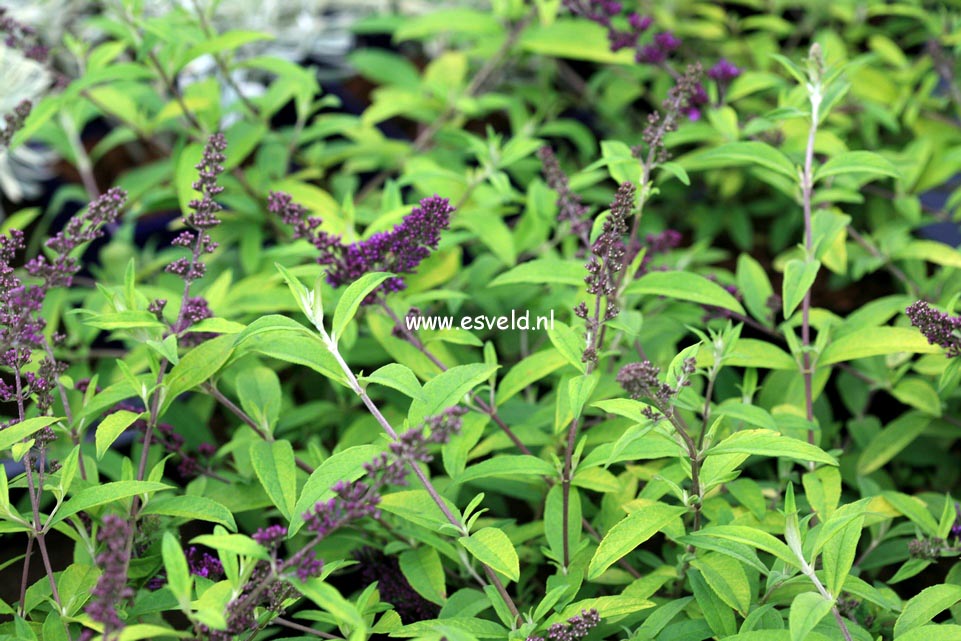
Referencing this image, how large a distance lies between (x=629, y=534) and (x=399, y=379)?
12.8 inches

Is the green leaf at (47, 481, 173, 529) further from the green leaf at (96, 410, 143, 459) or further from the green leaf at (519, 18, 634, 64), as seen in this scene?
the green leaf at (519, 18, 634, 64)

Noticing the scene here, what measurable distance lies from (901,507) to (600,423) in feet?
1.42

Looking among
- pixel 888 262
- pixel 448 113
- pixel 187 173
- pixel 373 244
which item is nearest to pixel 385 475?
pixel 373 244

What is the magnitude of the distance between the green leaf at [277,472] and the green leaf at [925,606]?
73 centimetres

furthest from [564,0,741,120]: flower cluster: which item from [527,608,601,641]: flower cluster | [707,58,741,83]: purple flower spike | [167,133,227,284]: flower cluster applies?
[527,608,601,641]: flower cluster

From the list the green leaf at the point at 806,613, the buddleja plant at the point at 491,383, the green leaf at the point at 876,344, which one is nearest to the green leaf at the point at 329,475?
the buddleja plant at the point at 491,383

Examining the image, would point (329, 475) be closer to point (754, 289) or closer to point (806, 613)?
point (806, 613)

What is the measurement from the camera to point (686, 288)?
134 centimetres

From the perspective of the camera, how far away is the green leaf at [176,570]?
859mm

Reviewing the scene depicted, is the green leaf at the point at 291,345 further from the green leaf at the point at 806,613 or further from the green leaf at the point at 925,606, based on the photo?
the green leaf at the point at 925,606

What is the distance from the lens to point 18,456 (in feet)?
3.59

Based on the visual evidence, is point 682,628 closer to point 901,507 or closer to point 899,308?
point 901,507

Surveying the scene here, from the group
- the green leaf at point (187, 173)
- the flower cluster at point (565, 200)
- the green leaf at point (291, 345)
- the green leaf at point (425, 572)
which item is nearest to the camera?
the green leaf at point (291, 345)

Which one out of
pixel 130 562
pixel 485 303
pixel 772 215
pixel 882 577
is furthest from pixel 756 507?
pixel 772 215
